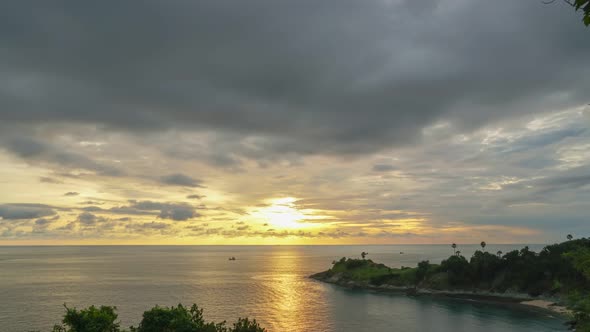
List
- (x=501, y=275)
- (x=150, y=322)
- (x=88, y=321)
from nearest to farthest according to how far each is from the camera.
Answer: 1. (x=88, y=321)
2. (x=150, y=322)
3. (x=501, y=275)

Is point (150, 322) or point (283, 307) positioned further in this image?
point (283, 307)

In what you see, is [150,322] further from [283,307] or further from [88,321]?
[283,307]

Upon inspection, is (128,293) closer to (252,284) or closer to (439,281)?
(252,284)

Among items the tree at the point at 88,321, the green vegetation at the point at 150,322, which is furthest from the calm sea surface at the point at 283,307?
the tree at the point at 88,321

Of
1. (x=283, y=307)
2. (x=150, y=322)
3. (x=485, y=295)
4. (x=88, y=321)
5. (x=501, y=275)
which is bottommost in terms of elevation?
(x=283, y=307)

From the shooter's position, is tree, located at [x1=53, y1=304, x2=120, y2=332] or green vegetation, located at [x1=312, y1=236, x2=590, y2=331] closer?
tree, located at [x1=53, y1=304, x2=120, y2=332]

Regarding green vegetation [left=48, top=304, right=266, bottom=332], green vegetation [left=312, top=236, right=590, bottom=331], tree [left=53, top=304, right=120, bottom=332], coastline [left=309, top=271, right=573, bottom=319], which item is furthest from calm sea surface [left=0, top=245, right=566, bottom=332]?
tree [left=53, top=304, right=120, bottom=332]

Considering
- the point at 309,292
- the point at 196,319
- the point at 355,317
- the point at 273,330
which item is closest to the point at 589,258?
the point at 196,319

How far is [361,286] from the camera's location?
192 metres

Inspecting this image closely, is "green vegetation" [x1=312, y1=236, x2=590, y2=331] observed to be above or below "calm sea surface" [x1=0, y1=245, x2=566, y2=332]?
above

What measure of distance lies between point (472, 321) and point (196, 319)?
90.4m

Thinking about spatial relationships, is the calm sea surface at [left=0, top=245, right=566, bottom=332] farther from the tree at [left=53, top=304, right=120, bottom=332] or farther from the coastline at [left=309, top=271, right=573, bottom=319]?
the tree at [left=53, top=304, right=120, bottom=332]

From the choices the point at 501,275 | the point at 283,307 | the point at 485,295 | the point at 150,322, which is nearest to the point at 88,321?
the point at 150,322

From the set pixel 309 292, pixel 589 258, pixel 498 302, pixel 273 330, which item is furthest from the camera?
pixel 309 292
